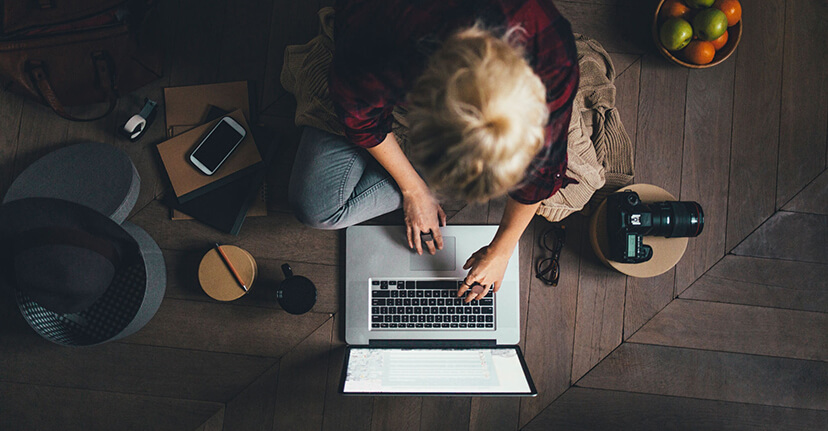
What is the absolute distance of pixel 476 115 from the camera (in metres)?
0.55

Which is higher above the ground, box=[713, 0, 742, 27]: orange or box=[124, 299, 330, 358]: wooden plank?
box=[713, 0, 742, 27]: orange

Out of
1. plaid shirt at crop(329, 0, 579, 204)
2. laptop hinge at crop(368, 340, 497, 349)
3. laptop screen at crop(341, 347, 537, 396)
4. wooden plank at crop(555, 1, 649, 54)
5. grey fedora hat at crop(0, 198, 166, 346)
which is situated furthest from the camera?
wooden plank at crop(555, 1, 649, 54)

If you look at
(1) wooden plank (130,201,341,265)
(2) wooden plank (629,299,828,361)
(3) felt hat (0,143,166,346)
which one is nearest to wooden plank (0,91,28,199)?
(3) felt hat (0,143,166,346)

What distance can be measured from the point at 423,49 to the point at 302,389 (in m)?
0.96

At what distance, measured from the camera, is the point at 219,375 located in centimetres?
125

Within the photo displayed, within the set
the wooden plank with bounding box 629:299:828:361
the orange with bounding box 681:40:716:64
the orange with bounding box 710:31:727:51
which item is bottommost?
the wooden plank with bounding box 629:299:828:361

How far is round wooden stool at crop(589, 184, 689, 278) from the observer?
1.15 meters

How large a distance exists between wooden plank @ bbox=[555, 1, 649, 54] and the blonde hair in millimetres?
844

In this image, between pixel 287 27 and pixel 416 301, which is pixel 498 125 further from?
pixel 287 27

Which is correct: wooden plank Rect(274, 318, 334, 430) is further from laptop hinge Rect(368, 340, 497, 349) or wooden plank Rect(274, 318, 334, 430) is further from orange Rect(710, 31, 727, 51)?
orange Rect(710, 31, 727, 51)

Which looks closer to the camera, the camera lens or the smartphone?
the camera lens

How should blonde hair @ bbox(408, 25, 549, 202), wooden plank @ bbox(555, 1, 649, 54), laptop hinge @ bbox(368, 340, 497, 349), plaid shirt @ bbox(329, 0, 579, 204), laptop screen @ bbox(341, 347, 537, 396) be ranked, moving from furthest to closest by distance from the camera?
1. wooden plank @ bbox(555, 1, 649, 54)
2. laptop hinge @ bbox(368, 340, 497, 349)
3. laptop screen @ bbox(341, 347, 537, 396)
4. plaid shirt @ bbox(329, 0, 579, 204)
5. blonde hair @ bbox(408, 25, 549, 202)

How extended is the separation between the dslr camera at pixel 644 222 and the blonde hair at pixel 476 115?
0.56 metres

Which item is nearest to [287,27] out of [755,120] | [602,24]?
[602,24]
